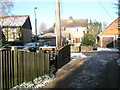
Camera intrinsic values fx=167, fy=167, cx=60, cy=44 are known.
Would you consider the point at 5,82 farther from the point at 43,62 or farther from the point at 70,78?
the point at 70,78

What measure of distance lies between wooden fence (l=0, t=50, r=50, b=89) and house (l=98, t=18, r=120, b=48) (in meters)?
22.7

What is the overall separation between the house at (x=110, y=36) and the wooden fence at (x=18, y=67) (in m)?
→ 22.7

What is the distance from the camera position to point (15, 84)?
620cm

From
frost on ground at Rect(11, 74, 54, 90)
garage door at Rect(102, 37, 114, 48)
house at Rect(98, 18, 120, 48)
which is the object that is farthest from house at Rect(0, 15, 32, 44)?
frost on ground at Rect(11, 74, 54, 90)

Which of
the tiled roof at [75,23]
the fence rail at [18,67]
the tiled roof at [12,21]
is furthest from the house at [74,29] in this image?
the fence rail at [18,67]

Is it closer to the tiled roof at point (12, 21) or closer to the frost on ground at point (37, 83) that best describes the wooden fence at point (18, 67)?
the frost on ground at point (37, 83)

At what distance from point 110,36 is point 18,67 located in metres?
24.9

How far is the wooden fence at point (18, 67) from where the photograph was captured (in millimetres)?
5680

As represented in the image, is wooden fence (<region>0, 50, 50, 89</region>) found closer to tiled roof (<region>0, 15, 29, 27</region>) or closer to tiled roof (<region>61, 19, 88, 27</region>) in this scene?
tiled roof (<region>0, 15, 29, 27</region>)

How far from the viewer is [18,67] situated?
20.9 feet

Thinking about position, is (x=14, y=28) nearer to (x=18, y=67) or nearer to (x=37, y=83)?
(x=37, y=83)

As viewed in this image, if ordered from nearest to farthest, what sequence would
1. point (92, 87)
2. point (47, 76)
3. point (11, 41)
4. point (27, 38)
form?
1. point (92, 87)
2. point (47, 76)
3. point (11, 41)
4. point (27, 38)

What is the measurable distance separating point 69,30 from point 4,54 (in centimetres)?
4405

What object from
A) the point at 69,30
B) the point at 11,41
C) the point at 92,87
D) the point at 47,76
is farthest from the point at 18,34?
the point at 92,87
